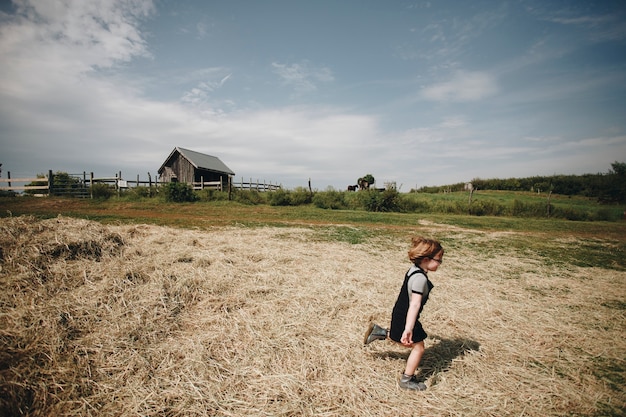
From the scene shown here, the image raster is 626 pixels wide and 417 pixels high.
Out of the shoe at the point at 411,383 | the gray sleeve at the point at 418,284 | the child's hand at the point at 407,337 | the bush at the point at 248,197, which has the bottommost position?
the shoe at the point at 411,383

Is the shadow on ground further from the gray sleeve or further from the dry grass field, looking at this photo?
the gray sleeve

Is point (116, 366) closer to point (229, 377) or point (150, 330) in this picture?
point (150, 330)

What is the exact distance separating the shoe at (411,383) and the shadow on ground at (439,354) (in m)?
0.19

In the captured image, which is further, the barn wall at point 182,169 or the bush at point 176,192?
the barn wall at point 182,169

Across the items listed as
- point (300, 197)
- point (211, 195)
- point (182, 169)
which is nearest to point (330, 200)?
point (300, 197)

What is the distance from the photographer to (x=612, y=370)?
343 centimetres

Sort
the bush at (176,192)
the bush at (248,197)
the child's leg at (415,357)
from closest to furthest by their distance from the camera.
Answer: the child's leg at (415,357) → the bush at (176,192) → the bush at (248,197)

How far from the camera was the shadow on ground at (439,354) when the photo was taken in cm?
334

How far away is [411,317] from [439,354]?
4.19 feet

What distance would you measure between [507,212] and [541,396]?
1153 inches

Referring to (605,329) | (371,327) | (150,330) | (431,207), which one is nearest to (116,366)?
(150,330)

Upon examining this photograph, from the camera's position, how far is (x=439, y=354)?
3.66m

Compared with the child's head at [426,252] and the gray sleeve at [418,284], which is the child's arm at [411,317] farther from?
the child's head at [426,252]

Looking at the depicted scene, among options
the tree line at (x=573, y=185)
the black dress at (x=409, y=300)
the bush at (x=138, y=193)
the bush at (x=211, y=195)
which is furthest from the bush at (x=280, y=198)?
the tree line at (x=573, y=185)
